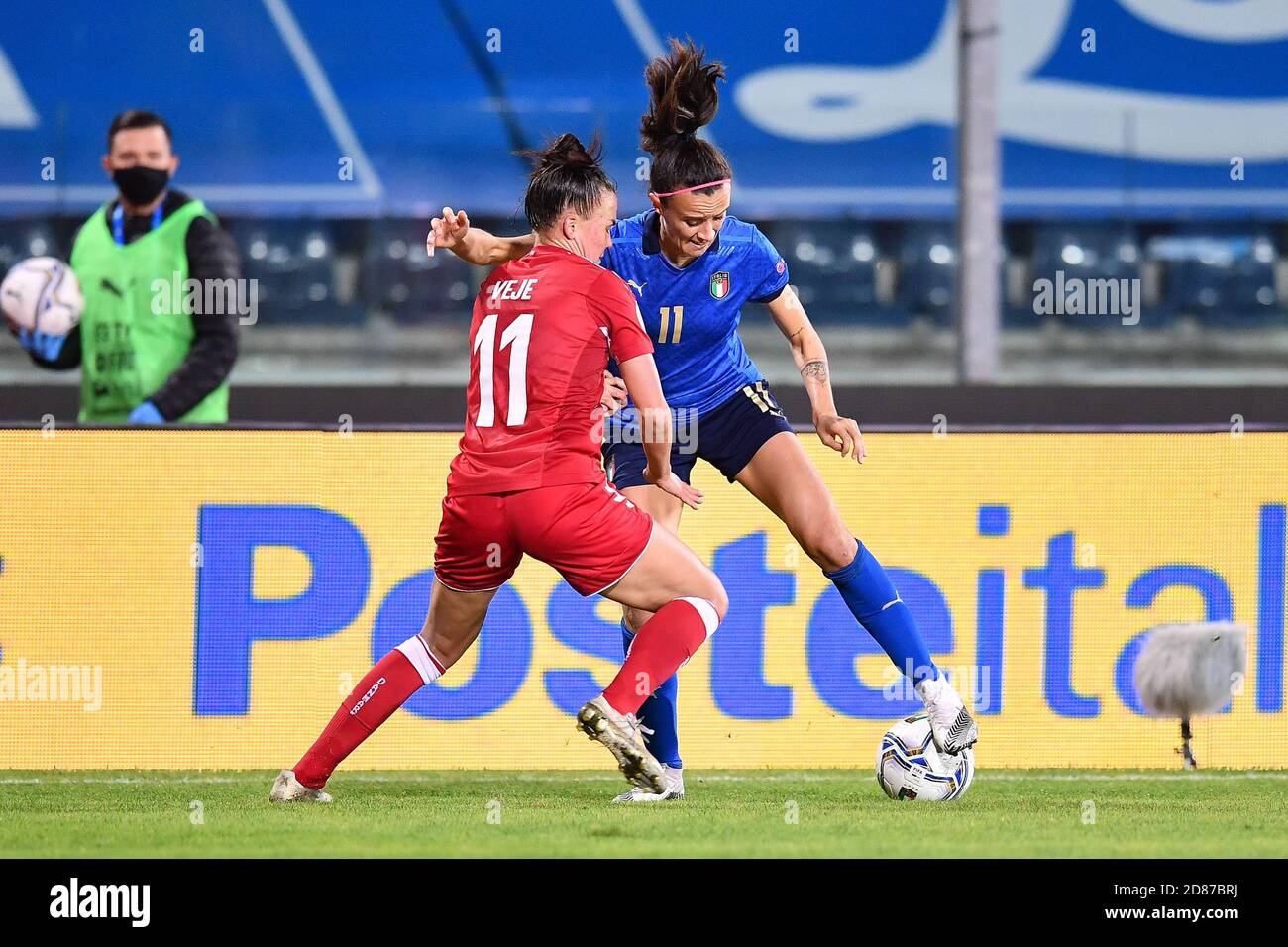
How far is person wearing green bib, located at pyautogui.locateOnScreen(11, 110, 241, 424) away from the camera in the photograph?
6938 millimetres

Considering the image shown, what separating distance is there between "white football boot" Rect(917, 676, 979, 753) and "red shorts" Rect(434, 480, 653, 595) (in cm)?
114

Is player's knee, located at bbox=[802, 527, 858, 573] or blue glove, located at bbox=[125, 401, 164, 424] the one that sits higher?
blue glove, located at bbox=[125, 401, 164, 424]

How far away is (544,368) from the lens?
4738 mm

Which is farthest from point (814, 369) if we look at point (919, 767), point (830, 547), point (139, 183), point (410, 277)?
point (410, 277)

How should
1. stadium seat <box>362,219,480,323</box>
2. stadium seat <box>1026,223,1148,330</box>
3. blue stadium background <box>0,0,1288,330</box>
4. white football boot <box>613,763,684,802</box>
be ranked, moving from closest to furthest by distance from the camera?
white football boot <box>613,763,684,802</box>, stadium seat <box>362,219,480,323</box>, blue stadium background <box>0,0,1288,330</box>, stadium seat <box>1026,223,1148,330</box>

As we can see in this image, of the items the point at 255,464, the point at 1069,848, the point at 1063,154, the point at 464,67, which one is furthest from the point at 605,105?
the point at 1069,848

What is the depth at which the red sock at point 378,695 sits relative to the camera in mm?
5039

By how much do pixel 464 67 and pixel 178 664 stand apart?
28.5 feet

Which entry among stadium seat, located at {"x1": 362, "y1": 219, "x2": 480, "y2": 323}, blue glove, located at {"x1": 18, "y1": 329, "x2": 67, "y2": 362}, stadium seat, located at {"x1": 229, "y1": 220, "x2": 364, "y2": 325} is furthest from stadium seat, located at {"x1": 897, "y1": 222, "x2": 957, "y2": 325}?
blue glove, located at {"x1": 18, "y1": 329, "x2": 67, "y2": 362}

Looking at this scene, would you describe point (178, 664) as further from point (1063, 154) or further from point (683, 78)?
point (1063, 154)

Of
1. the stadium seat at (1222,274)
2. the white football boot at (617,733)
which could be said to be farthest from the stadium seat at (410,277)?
the white football boot at (617,733)

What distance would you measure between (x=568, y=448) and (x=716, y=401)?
0.92m

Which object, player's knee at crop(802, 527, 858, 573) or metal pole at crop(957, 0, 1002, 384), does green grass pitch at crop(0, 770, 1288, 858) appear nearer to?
player's knee at crop(802, 527, 858, 573)

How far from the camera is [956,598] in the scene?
247 inches
